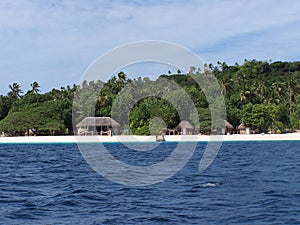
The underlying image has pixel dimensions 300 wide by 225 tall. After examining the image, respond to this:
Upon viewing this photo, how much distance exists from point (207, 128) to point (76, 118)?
955 inches

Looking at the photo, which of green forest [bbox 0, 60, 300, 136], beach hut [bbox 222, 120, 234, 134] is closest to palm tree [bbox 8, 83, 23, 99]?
green forest [bbox 0, 60, 300, 136]

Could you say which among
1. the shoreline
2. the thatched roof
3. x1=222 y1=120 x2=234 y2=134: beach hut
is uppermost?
the thatched roof

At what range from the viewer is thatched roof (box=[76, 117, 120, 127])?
82188 mm

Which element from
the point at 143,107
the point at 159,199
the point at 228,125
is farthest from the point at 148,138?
the point at 159,199

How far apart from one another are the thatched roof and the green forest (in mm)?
2739

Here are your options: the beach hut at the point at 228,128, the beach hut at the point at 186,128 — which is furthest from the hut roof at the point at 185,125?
the beach hut at the point at 228,128

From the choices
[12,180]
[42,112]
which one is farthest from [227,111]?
[12,180]

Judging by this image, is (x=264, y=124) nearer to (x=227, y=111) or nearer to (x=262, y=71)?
(x=227, y=111)

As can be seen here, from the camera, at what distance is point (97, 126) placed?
84188mm

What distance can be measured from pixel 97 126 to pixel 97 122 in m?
1.73

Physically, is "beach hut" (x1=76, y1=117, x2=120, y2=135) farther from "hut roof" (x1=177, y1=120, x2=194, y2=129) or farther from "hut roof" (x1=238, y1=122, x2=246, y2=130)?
"hut roof" (x1=238, y1=122, x2=246, y2=130)

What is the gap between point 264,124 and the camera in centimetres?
8131

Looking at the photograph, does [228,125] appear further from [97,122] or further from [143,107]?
[97,122]

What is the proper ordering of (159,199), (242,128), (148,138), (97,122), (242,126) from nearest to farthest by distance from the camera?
(159,199)
(148,138)
(97,122)
(242,126)
(242,128)
